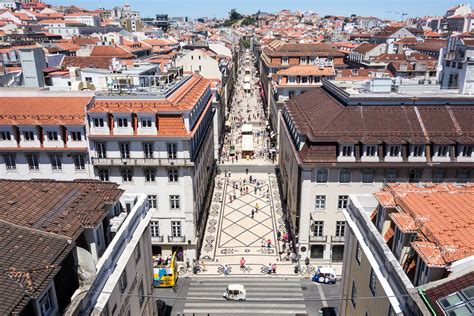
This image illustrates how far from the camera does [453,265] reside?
18359mm

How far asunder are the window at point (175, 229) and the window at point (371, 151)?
22801 millimetres

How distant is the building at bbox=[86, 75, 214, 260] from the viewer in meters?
43.4

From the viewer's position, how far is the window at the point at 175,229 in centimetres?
4753

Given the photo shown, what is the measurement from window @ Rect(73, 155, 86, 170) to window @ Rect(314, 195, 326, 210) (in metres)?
26.6

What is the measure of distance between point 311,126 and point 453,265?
28682 mm

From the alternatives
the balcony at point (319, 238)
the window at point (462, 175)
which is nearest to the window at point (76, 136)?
the balcony at point (319, 238)

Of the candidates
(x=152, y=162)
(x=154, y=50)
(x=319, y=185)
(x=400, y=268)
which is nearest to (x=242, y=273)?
(x=319, y=185)

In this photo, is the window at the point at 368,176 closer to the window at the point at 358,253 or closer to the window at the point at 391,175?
the window at the point at 391,175

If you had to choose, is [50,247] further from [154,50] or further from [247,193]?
[154,50]

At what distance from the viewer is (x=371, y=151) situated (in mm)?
42781

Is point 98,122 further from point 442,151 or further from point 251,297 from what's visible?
point 442,151

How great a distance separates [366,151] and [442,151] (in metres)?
8.09

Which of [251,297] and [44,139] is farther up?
[44,139]

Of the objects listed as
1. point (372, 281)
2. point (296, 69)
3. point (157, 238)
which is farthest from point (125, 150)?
point (296, 69)
